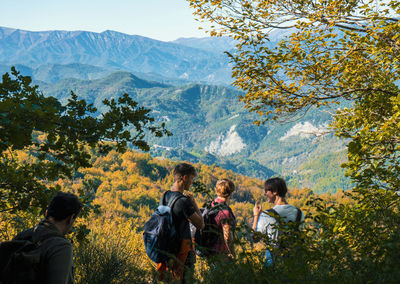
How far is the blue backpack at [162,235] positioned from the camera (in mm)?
3508

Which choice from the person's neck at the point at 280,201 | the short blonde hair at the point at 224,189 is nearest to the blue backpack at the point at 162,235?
the short blonde hair at the point at 224,189

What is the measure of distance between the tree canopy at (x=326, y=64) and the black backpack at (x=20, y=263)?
13.7 feet

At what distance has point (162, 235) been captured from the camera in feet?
11.5

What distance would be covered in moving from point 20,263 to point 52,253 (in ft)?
0.54

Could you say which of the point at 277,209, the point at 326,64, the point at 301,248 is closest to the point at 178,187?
the point at 277,209

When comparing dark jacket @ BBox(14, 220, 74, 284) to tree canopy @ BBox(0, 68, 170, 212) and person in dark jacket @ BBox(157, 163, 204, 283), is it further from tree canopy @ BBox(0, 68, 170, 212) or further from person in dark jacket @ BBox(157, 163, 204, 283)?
person in dark jacket @ BBox(157, 163, 204, 283)

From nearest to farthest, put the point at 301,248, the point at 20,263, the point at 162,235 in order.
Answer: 1. the point at 20,263
2. the point at 301,248
3. the point at 162,235

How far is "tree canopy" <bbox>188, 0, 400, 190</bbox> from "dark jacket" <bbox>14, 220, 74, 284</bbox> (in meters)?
4.03

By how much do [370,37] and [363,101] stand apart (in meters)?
1.09

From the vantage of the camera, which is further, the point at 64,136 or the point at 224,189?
the point at 224,189

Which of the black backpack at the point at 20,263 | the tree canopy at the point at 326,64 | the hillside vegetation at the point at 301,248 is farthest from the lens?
the tree canopy at the point at 326,64

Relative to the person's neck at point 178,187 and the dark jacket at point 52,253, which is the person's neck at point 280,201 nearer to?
the person's neck at point 178,187

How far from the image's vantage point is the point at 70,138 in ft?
9.49

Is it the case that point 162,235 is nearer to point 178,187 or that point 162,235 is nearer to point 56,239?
point 178,187
